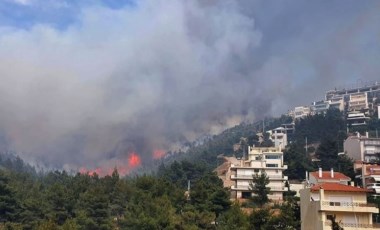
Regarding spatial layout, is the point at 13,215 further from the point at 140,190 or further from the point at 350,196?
the point at 350,196

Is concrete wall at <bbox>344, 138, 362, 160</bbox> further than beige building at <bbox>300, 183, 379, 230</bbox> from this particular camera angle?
Yes

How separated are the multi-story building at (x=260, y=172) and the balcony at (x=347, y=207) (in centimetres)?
3140

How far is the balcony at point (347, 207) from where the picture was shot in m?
41.5

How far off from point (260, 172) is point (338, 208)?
38.1 m

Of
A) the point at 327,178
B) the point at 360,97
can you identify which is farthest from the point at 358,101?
the point at 327,178

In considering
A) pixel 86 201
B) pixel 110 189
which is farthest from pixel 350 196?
pixel 110 189

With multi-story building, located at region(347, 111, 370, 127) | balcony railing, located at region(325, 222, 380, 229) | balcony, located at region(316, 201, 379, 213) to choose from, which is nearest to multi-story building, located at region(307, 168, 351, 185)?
balcony, located at region(316, 201, 379, 213)

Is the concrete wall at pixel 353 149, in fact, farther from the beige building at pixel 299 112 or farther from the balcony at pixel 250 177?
the beige building at pixel 299 112

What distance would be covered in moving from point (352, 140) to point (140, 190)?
188 feet

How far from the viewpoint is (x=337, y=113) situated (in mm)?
157000

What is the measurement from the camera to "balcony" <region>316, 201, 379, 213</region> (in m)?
41.5

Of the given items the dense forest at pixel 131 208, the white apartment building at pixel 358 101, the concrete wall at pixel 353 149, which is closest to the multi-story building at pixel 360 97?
the white apartment building at pixel 358 101

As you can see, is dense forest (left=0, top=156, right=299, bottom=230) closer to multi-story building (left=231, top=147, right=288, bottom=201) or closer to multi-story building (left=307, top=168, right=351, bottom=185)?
multi-story building (left=307, top=168, right=351, bottom=185)

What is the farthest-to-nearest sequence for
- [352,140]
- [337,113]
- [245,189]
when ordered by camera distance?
1. [337,113]
2. [352,140]
3. [245,189]
